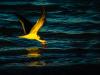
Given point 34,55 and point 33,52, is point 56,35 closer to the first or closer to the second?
point 33,52

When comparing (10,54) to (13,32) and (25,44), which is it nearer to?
(25,44)

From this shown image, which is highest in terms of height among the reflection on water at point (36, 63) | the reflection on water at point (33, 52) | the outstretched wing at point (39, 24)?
the outstretched wing at point (39, 24)

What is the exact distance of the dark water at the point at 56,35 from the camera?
13.3 metres

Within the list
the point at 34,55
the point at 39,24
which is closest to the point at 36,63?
Answer: the point at 34,55

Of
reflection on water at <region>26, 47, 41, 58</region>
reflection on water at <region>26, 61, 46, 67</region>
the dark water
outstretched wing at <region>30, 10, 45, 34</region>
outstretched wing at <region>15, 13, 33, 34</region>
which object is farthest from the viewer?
reflection on water at <region>26, 47, 41, 58</region>

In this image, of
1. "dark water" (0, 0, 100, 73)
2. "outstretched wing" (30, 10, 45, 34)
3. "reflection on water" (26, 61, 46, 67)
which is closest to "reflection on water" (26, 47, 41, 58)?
"dark water" (0, 0, 100, 73)

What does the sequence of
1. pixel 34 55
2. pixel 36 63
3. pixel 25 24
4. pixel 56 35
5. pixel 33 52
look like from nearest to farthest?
1. pixel 25 24
2. pixel 36 63
3. pixel 34 55
4. pixel 33 52
5. pixel 56 35

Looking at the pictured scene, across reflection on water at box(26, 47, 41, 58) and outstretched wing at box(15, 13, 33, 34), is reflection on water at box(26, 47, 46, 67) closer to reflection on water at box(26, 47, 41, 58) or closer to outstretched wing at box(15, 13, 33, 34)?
reflection on water at box(26, 47, 41, 58)

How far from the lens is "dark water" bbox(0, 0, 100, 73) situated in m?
13.3

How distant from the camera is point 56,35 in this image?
15.6 meters

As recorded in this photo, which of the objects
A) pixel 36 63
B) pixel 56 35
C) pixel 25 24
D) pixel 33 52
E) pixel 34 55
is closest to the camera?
pixel 25 24

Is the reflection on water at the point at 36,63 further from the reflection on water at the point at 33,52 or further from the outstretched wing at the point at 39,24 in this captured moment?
the outstretched wing at the point at 39,24

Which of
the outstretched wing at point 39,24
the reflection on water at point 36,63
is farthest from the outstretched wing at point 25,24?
the reflection on water at point 36,63

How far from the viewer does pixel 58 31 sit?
16.0 m
